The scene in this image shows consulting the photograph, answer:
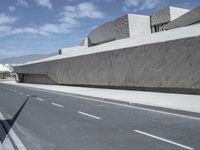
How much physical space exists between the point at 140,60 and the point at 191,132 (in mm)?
13163

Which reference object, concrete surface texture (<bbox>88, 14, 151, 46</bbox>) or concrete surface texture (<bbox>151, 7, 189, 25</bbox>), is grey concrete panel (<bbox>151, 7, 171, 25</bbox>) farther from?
concrete surface texture (<bbox>88, 14, 151, 46</bbox>)

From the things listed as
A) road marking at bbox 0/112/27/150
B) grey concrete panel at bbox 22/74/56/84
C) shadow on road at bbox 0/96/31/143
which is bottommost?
shadow on road at bbox 0/96/31/143

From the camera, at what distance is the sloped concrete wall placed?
53.0 ft

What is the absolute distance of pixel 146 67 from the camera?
2014 centimetres

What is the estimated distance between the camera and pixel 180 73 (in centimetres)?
1681

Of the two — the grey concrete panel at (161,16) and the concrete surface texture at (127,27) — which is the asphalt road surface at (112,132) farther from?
the grey concrete panel at (161,16)

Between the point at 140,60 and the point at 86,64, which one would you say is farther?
the point at 86,64

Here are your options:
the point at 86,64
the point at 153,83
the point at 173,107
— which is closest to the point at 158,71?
the point at 153,83

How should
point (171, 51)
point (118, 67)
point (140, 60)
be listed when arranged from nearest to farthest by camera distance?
point (171, 51), point (140, 60), point (118, 67)

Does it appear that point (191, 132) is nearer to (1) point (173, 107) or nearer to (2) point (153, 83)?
(1) point (173, 107)

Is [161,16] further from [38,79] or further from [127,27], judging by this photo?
[38,79]

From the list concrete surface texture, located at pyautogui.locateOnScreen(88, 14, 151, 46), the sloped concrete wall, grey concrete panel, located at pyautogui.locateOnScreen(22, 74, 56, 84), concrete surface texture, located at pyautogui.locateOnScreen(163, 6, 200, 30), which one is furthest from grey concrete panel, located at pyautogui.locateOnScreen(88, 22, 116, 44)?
the sloped concrete wall

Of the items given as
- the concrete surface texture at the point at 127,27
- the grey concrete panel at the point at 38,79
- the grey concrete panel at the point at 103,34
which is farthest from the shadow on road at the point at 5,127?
the grey concrete panel at the point at 103,34

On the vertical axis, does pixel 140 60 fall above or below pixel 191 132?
above
